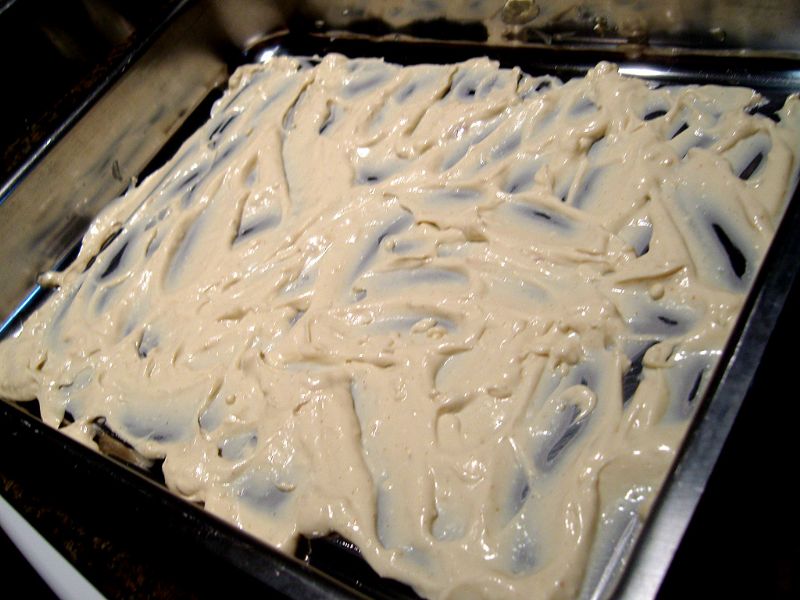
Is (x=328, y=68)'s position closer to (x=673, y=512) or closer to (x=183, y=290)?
(x=183, y=290)

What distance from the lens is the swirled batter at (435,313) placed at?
3.44 feet

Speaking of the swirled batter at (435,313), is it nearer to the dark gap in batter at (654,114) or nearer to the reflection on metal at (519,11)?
the dark gap in batter at (654,114)

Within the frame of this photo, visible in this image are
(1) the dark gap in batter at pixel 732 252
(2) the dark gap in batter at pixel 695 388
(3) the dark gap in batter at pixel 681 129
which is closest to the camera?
(2) the dark gap in batter at pixel 695 388

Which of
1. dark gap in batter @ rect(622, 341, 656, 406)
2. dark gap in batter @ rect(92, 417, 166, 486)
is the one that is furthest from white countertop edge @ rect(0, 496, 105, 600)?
dark gap in batter @ rect(622, 341, 656, 406)

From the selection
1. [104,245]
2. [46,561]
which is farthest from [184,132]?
[46,561]

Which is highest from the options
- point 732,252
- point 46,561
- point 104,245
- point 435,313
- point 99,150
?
point 99,150

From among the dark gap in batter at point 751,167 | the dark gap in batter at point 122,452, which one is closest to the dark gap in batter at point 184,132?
the dark gap in batter at point 122,452

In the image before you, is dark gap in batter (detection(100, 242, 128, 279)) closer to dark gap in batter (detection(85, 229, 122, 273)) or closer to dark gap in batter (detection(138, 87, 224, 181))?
A: dark gap in batter (detection(85, 229, 122, 273))

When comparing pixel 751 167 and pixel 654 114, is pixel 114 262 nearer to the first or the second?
pixel 654 114

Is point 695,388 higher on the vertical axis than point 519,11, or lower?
lower

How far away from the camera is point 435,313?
132 centimetres

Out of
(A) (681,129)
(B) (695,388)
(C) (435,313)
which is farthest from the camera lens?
(A) (681,129)

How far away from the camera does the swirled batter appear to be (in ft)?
3.44

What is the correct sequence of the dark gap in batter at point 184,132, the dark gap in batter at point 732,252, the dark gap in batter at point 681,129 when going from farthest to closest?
the dark gap in batter at point 184,132 → the dark gap in batter at point 681,129 → the dark gap in batter at point 732,252
